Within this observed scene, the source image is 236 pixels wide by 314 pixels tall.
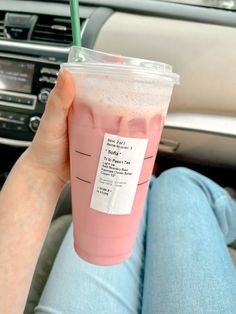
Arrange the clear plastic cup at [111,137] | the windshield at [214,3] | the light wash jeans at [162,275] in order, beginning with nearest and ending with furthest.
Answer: the clear plastic cup at [111,137] < the light wash jeans at [162,275] < the windshield at [214,3]

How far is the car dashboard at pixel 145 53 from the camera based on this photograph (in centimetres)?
112

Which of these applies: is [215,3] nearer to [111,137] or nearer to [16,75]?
[16,75]

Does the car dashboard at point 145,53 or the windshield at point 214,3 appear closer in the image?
the car dashboard at point 145,53

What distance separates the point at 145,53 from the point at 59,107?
72cm

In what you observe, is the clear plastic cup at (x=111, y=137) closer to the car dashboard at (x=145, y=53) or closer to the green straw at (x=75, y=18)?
the green straw at (x=75, y=18)

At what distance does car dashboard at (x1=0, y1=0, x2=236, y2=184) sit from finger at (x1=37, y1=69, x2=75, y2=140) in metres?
0.68

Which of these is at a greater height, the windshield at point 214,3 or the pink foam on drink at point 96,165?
the windshield at point 214,3

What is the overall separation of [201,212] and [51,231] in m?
0.36

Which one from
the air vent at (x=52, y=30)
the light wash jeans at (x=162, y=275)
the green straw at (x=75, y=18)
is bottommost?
the light wash jeans at (x=162, y=275)

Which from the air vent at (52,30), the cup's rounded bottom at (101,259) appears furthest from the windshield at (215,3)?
the cup's rounded bottom at (101,259)

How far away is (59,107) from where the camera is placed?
1.59 feet

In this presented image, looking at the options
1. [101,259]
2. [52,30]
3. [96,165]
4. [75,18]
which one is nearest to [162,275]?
[101,259]

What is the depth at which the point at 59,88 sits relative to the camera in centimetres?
47

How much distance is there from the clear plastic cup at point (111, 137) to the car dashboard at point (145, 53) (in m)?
0.67
